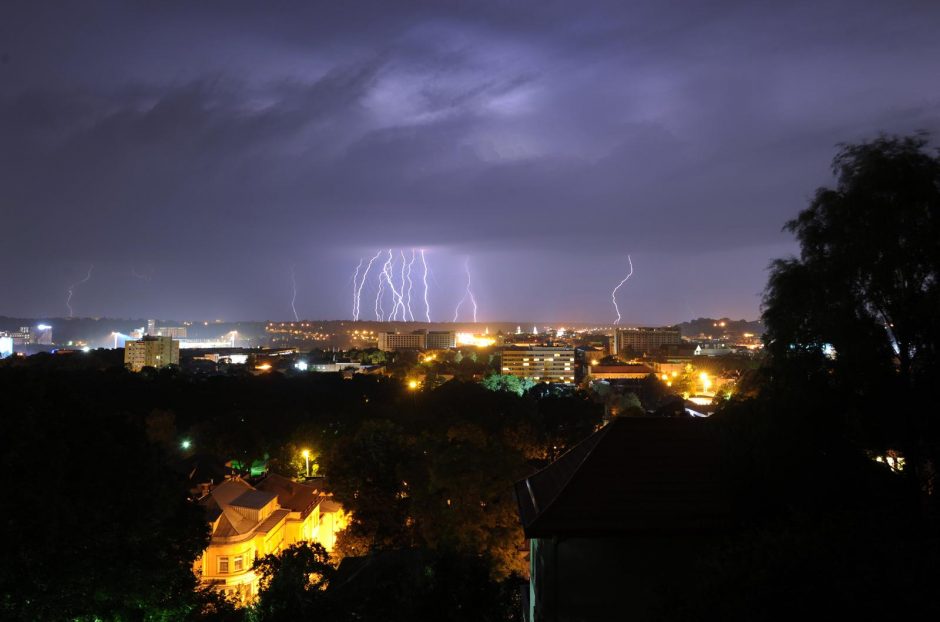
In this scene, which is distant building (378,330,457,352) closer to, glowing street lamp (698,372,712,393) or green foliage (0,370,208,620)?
glowing street lamp (698,372,712,393)

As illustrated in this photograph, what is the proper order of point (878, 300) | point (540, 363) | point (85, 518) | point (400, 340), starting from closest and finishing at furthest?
1. point (878, 300)
2. point (85, 518)
3. point (540, 363)
4. point (400, 340)

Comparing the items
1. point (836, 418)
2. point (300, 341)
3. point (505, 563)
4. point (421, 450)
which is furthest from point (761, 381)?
point (300, 341)

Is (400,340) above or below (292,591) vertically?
below

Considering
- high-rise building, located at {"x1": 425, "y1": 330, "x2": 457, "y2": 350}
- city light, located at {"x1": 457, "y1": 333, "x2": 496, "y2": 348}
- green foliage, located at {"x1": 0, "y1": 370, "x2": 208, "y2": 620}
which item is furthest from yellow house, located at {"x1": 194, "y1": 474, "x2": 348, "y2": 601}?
high-rise building, located at {"x1": 425, "y1": 330, "x2": 457, "y2": 350}

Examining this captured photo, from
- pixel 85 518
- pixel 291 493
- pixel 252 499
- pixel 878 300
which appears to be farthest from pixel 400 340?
pixel 878 300

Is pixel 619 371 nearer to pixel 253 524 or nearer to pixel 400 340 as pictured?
pixel 253 524

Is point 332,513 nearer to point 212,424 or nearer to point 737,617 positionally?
point 212,424

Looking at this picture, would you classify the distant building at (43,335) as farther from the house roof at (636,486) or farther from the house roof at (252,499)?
the house roof at (636,486)
